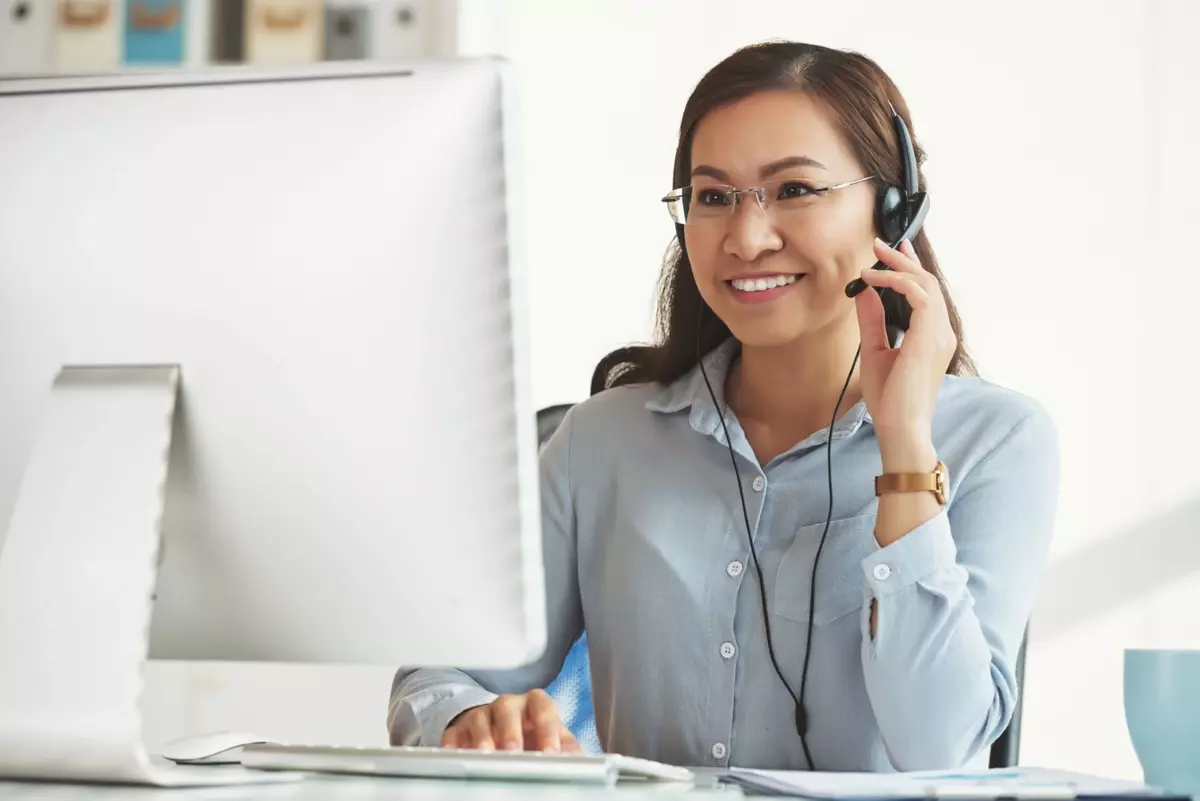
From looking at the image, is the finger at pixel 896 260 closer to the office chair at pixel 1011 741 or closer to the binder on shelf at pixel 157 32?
the office chair at pixel 1011 741

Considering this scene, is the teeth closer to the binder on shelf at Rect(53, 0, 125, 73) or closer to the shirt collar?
the shirt collar

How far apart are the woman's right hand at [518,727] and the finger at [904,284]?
0.55m

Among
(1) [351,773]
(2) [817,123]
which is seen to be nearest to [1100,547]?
(2) [817,123]

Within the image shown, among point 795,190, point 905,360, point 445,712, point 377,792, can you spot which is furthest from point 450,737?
point 795,190

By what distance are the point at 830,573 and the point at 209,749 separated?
0.64m

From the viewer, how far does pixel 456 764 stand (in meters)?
0.78

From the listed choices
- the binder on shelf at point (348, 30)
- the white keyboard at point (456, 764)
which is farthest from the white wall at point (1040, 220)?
the white keyboard at point (456, 764)

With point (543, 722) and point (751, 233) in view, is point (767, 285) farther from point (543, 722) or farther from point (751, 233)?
point (543, 722)

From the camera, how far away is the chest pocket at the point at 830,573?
48.8 inches

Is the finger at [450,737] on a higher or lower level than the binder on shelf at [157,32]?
lower

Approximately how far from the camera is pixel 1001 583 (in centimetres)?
122

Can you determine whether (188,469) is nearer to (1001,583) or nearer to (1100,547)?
(1001,583)

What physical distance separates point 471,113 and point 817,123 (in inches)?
26.5

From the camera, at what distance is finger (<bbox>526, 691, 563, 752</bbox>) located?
3.23 ft
